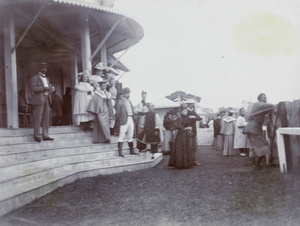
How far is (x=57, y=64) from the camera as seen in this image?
12.5 metres

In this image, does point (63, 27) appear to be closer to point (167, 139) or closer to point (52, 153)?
point (167, 139)

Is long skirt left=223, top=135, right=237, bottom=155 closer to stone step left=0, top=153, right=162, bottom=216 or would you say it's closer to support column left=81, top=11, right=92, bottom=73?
stone step left=0, top=153, right=162, bottom=216

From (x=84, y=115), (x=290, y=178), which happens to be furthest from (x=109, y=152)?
(x=290, y=178)

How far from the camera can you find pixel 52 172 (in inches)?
218

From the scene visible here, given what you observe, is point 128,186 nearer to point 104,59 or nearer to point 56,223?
point 56,223

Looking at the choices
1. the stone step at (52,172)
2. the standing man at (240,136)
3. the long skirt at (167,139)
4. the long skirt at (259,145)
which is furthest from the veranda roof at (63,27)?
the long skirt at (259,145)

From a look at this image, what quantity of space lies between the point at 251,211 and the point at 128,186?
7.50ft

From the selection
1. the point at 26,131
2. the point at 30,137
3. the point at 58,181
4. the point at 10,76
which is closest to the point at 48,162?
the point at 58,181

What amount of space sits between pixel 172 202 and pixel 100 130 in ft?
13.8

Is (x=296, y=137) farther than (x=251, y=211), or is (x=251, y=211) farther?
(x=296, y=137)

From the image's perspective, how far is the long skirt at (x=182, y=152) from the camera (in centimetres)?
730

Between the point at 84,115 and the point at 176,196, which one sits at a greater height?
the point at 84,115

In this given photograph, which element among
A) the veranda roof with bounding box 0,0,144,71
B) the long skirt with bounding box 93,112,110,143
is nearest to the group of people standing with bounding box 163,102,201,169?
the long skirt with bounding box 93,112,110,143

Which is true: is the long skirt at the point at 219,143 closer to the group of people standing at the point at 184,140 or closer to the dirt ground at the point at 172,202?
the group of people standing at the point at 184,140
